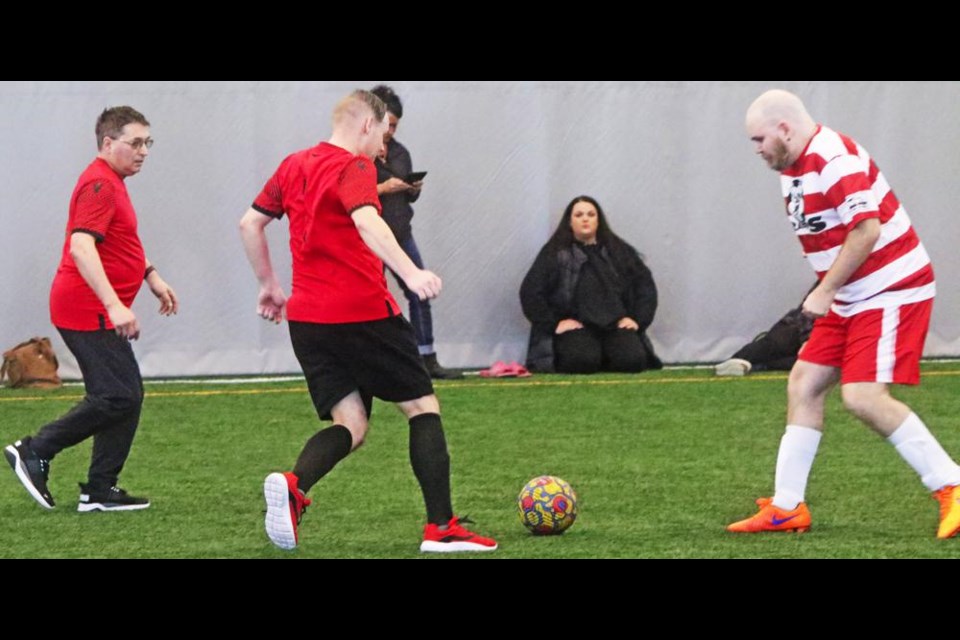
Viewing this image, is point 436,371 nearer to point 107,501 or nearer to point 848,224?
point 107,501

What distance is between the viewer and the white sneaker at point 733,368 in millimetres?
10422

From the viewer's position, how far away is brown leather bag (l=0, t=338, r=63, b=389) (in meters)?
10.1

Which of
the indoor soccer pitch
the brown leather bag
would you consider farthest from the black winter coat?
the brown leather bag

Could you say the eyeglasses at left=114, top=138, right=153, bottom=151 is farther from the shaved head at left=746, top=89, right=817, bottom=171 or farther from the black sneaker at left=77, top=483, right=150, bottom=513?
the shaved head at left=746, top=89, right=817, bottom=171

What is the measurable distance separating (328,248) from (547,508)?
3.90 feet

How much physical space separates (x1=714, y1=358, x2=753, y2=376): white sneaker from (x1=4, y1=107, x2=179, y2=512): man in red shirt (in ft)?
17.4

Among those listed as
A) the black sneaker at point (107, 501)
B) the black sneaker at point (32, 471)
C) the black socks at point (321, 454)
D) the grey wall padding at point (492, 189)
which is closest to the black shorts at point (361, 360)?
the black socks at point (321, 454)

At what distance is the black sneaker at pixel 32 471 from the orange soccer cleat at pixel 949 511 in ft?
11.3

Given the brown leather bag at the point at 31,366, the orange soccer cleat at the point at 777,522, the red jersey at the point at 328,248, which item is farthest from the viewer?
the brown leather bag at the point at 31,366

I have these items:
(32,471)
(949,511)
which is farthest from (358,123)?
(949,511)

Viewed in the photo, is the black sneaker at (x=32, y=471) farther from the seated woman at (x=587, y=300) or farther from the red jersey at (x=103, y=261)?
the seated woman at (x=587, y=300)

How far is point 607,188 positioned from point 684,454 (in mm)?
4188

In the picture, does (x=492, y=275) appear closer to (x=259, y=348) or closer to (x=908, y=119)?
(x=259, y=348)

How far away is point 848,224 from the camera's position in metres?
5.06
